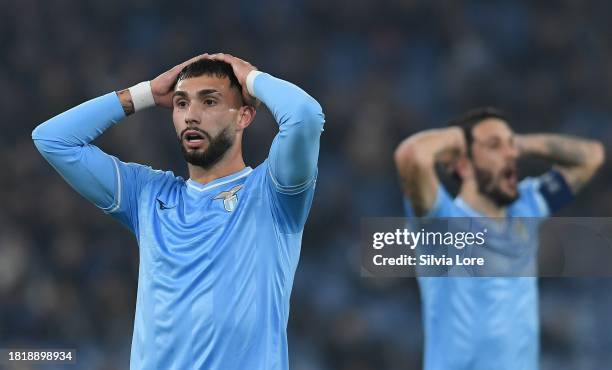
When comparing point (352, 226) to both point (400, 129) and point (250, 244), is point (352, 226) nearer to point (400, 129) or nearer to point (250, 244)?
point (400, 129)

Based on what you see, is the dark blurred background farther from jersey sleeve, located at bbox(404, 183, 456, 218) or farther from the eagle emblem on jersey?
the eagle emblem on jersey

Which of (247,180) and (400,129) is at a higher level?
(400,129)

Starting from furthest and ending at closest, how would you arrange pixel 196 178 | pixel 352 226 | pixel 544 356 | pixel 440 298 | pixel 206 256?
pixel 352 226, pixel 544 356, pixel 440 298, pixel 196 178, pixel 206 256

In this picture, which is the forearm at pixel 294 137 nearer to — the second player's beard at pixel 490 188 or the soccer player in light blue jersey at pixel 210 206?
the soccer player in light blue jersey at pixel 210 206

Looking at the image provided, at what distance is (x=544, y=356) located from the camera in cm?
642

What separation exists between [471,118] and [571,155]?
0.79 meters

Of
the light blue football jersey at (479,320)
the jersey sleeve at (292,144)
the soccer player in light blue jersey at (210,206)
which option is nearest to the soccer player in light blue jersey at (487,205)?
the light blue football jersey at (479,320)

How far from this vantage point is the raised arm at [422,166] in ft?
17.2

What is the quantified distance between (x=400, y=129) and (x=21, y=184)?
8.93 feet

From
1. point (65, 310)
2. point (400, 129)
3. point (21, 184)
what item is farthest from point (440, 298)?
point (21, 184)

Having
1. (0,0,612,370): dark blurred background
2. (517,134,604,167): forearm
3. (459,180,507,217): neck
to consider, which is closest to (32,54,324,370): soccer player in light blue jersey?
(459,180,507,217): neck

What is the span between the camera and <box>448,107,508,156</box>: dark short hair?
5952 millimetres

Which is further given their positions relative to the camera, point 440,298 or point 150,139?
Answer: point 150,139

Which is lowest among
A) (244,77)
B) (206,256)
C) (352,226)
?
(206,256)
